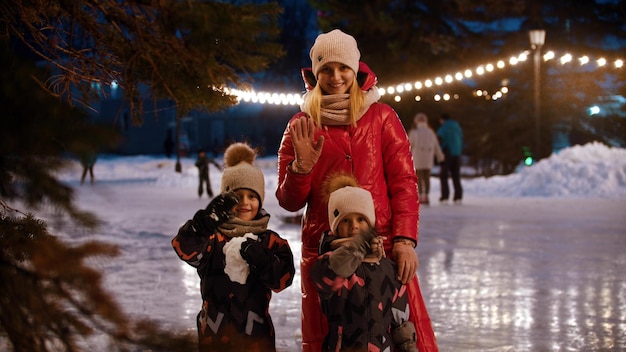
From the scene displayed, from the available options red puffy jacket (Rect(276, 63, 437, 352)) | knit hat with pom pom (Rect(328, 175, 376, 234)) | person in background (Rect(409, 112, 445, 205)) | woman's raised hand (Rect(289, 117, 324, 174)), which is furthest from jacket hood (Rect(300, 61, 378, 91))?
person in background (Rect(409, 112, 445, 205))

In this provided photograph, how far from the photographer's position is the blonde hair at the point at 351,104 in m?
3.26

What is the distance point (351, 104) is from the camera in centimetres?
327

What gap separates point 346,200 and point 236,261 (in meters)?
0.65

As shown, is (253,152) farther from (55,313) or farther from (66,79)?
(55,313)

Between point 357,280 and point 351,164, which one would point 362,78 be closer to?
point 351,164

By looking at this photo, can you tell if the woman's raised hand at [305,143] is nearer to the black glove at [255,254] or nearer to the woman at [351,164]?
the woman at [351,164]

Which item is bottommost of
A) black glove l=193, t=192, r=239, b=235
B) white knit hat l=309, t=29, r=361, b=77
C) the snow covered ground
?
the snow covered ground

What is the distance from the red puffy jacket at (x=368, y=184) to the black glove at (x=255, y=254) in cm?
17

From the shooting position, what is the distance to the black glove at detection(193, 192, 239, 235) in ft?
10.8

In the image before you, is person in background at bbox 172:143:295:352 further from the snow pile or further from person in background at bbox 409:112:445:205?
the snow pile

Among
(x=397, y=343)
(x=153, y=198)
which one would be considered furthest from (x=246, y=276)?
(x=153, y=198)

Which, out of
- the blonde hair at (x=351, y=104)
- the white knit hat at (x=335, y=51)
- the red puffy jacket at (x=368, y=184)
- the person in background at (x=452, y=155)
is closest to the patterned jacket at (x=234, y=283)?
the red puffy jacket at (x=368, y=184)

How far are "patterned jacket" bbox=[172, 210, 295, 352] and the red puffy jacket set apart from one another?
0.13 metres

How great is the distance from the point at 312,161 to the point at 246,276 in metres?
0.65
